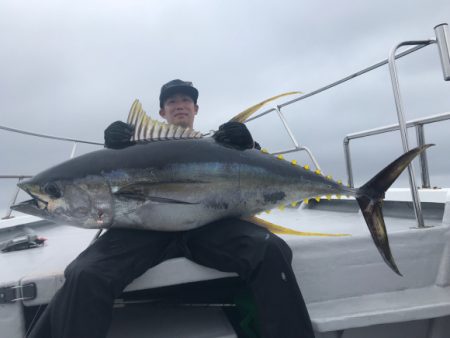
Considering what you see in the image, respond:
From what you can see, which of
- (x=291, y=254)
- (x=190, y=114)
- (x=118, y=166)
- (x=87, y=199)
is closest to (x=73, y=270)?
(x=87, y=199)

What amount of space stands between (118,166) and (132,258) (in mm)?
474

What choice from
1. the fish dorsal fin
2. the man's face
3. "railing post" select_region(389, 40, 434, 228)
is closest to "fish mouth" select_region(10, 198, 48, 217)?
the fish dorsal fin

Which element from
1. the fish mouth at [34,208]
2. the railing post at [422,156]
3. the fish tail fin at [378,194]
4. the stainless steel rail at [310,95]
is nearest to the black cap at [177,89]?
the stainless steel rail at [310,95]

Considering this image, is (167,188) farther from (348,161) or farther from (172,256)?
(348,161)

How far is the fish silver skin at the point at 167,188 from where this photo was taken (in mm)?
1769

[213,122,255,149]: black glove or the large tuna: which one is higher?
[213,122,255,149]: black glove

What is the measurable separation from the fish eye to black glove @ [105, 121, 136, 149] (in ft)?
1.18

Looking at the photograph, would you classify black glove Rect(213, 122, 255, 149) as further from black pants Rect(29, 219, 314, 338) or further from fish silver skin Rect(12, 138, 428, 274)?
black pants Rect(29, 219, 314, 338)

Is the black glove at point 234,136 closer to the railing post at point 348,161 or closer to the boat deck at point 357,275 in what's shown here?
the boat deck at point 357,275

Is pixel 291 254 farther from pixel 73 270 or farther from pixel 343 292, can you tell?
pixel 73 270

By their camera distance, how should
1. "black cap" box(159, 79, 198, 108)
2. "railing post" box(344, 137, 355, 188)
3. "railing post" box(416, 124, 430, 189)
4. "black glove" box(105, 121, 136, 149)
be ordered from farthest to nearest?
1. "railing post" box(344, 137, 355, 188)
2. "black cap" box(159, 79, 198, 108)
3. "railing post" box(416, 124, 430, 189)
4. "black glove" box(105, 121, 136, 149)

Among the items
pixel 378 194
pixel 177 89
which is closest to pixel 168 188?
pixel 378 194

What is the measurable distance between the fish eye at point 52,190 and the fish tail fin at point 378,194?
1593mm

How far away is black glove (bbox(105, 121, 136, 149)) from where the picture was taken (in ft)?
6.55
